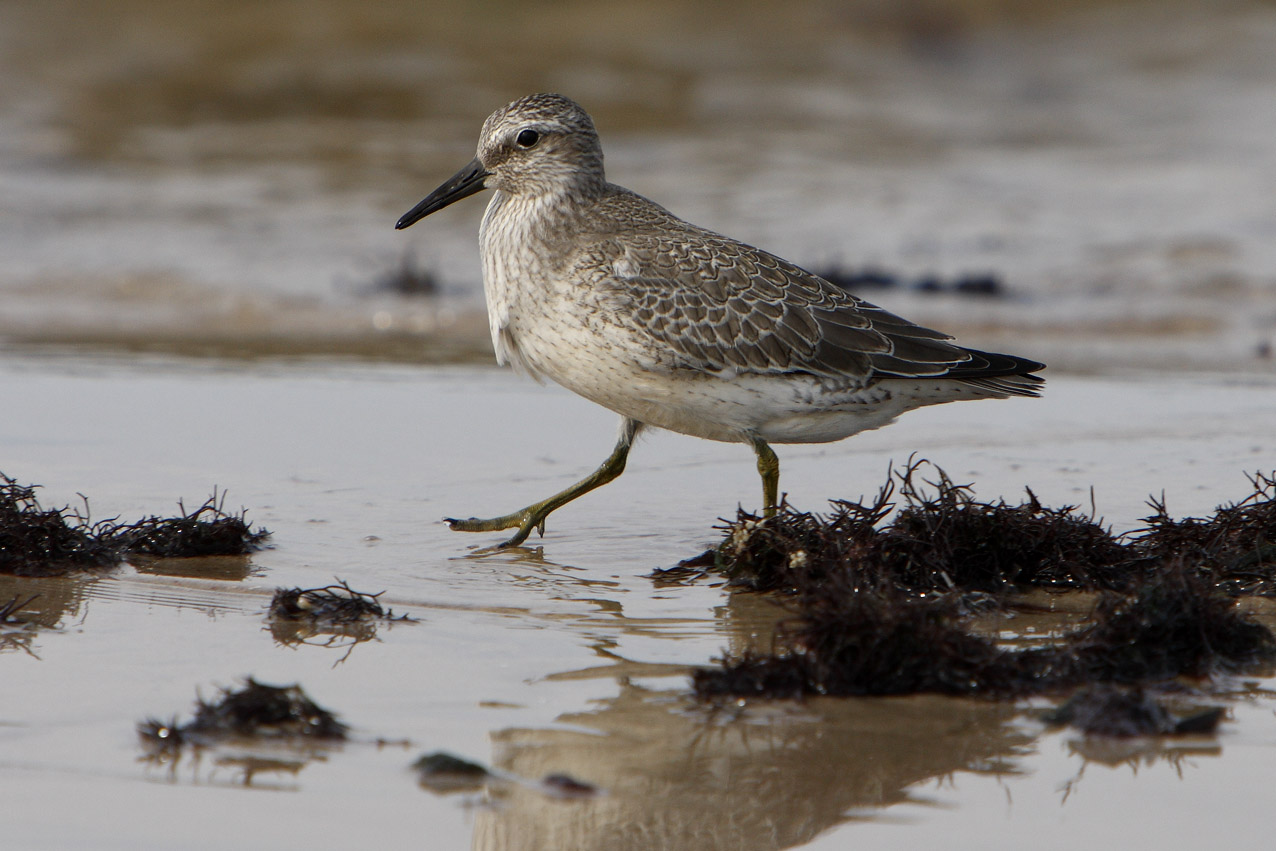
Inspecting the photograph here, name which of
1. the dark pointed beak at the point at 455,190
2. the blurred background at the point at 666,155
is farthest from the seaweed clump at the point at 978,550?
the blurred background at the point at 666,155

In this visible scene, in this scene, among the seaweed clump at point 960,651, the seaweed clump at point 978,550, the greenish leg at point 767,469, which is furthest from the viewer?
the greenish leg at point 767,469

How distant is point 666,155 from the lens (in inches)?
695

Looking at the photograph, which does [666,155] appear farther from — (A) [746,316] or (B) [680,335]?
(B) [680,335]

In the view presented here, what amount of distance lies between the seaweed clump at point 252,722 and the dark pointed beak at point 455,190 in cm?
358

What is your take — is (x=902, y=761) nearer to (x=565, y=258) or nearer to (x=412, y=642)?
(x=412, y=642)

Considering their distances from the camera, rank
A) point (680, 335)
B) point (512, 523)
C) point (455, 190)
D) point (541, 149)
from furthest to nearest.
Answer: point (455, 190), point (541, 149), point (512, 523), point (680, 335)

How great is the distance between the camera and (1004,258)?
A: 14102 mm

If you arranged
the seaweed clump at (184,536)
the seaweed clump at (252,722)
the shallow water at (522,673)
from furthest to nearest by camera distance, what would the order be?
the seaweed clump at (184,536)
the seaweed clump at (252,722)
the shallow water at (522,673)

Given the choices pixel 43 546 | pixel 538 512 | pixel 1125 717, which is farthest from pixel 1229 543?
pixel 43 546

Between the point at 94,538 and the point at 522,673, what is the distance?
2.01 m

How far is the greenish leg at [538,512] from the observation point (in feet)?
19.5

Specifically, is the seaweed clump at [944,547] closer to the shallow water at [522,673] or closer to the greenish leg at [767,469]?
the shallow water at [522,673]

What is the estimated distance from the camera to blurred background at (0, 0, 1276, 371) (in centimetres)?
1259

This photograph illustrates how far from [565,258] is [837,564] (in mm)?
1968
